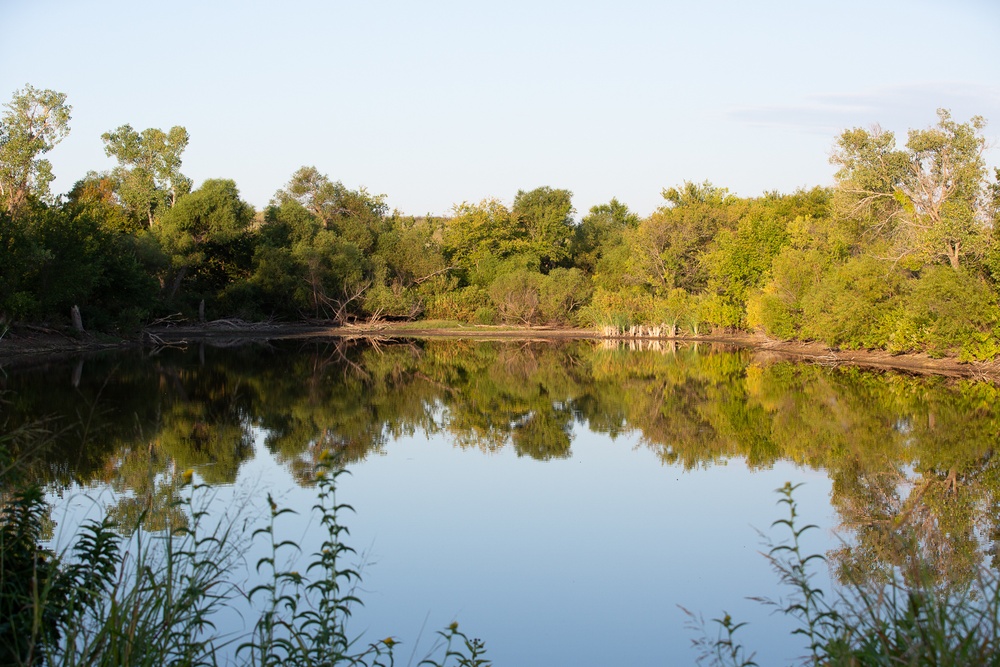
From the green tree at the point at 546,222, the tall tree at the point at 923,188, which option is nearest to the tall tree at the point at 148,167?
the green tree at the point at 546,222

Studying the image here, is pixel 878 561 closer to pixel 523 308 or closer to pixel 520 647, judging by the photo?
pixel 520 647

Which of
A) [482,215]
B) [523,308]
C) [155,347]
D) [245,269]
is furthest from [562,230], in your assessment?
[155,347]

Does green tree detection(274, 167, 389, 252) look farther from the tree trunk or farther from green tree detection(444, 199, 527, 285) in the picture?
the tree trunk

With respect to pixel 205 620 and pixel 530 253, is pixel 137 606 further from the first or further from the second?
pixel 530 253

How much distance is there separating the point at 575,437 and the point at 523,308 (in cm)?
2772

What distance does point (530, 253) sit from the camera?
48.3 m

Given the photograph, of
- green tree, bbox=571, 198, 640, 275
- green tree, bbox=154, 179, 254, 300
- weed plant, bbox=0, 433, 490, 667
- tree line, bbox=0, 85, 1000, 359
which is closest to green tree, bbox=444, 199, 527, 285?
tree line, bbox=0, 85, 1000, 359

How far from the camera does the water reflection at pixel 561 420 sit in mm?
9133

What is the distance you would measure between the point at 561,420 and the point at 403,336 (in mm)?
25250

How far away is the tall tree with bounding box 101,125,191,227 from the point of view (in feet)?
148

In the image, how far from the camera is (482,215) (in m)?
48.8

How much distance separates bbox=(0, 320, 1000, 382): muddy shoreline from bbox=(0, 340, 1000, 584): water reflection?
1739mm

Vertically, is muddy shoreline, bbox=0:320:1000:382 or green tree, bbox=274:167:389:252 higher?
green tree, bbox=274:167:389:252

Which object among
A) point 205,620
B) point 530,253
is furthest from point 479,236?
point 205,620
